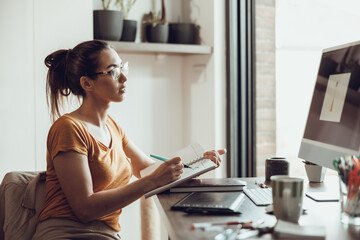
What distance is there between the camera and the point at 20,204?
1.55 m

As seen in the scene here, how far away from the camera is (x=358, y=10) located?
7.28 ft

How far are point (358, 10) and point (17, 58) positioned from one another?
63.6 inches

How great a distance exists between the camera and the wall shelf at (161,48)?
2.61 meters

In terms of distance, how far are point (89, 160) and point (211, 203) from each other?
505 millimetres

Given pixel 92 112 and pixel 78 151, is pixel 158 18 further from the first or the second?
pixel 78 151

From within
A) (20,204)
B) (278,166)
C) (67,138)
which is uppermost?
(67,138)

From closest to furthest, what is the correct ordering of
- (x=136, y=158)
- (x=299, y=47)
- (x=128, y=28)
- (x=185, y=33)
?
(x=136, y=158) < (x=299, y=47) < (x=128, y=28) < (x=185, y=33)

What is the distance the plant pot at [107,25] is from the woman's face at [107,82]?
0.82 metres

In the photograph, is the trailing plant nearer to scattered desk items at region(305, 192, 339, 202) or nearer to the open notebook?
the open notebook

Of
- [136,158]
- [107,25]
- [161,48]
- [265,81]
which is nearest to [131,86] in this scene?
[161,48]

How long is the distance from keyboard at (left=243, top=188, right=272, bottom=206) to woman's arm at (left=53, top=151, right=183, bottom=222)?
0.24 meters

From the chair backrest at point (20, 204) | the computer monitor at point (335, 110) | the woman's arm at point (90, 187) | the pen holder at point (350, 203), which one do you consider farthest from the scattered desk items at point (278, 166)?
the chair backrest at point (20, 204)

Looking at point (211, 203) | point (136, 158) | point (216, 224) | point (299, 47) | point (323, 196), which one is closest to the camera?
point (216, 224)

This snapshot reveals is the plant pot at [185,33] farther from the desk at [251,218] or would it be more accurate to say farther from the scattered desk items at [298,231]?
the scattered desk items at [298,231]
